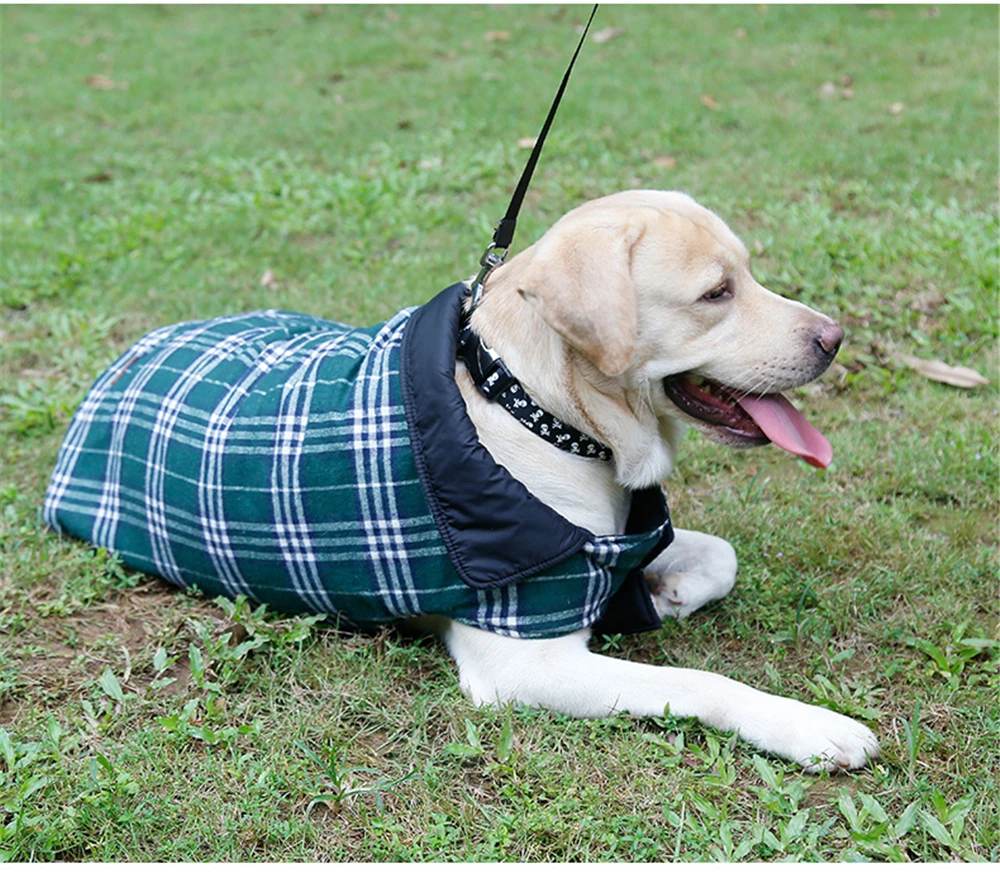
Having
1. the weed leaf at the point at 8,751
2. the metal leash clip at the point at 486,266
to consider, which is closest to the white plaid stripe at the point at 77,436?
the weed leaf at the point at 8,751

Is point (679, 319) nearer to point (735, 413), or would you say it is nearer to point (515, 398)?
point (735, 413)

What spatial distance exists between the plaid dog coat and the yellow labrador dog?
12cm

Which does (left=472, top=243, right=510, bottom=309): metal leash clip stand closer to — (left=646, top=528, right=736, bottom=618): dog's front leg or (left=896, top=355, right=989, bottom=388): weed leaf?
(left=646, top=528, right=736, bottom=618): dog's front leg

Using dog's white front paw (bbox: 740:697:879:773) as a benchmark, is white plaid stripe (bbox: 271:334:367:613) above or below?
above

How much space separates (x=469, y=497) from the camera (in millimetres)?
2863

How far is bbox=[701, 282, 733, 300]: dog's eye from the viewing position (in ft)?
9.45

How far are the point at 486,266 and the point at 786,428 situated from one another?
98cm

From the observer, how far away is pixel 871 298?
5.29 metres

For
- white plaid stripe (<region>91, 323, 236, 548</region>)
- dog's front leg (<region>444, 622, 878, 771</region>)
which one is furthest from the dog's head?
white plaid stripe (<region>91, 323, 236, 548</region>)

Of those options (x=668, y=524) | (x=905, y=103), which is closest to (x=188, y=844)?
(x=668, y=524)

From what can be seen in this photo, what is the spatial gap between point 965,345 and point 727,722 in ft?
9.43

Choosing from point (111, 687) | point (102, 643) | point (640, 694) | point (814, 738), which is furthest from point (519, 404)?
point (102, 643)

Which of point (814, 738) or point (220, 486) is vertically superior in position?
point (220, 486)

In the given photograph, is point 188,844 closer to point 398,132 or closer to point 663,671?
point 663,671
